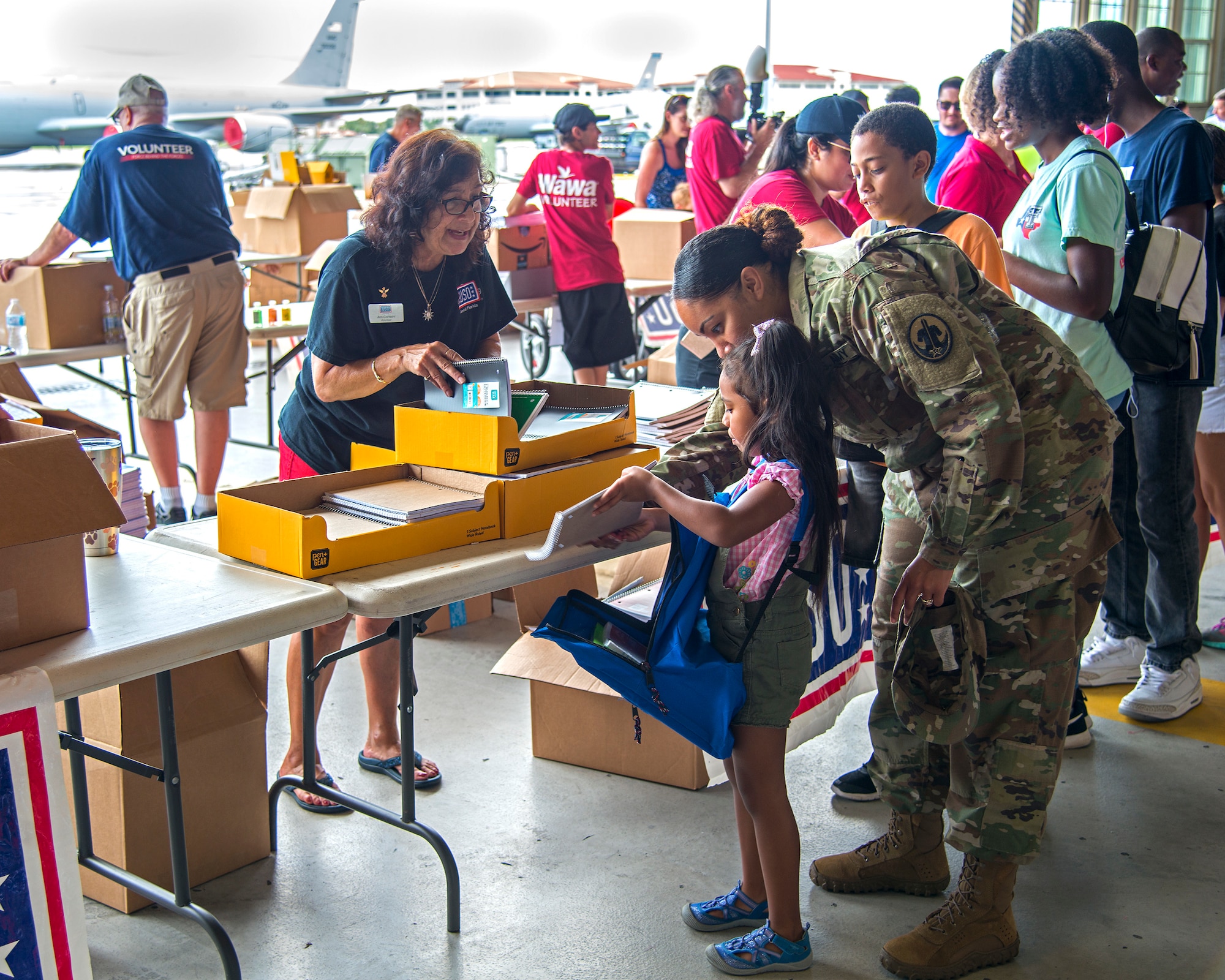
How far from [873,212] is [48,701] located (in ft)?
5.79

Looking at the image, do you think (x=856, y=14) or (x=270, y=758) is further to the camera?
(x=856, y=14)

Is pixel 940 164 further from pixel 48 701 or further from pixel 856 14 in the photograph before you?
pixel 856 14

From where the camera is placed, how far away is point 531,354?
7.02 m

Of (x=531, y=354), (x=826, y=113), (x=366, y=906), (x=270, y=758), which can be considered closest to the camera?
(x=366, y=906)

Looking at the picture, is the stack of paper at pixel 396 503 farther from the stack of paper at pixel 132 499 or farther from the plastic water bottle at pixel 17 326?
the plastic water bottle at pixel 17 326

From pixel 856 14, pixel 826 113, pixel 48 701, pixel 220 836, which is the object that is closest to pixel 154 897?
pixel 220 836

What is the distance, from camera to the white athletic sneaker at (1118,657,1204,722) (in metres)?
2.79

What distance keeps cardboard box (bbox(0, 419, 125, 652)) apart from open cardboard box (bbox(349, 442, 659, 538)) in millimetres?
646

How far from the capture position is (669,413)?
2578 millimetres

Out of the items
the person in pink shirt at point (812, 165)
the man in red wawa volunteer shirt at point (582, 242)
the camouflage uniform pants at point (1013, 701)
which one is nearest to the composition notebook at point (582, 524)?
the camouflage uniform pants at point (1013, 701)

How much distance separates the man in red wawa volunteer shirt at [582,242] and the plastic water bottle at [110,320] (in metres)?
2.09

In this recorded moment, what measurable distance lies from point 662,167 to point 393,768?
5.23m

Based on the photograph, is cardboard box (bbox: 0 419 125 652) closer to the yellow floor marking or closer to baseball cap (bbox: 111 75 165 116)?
Answer: the yellow floor marking

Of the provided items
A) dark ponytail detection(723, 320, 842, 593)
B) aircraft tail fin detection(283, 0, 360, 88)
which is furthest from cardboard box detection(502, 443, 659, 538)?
aircraft tail fin detection(283, 0, 360, 88)
